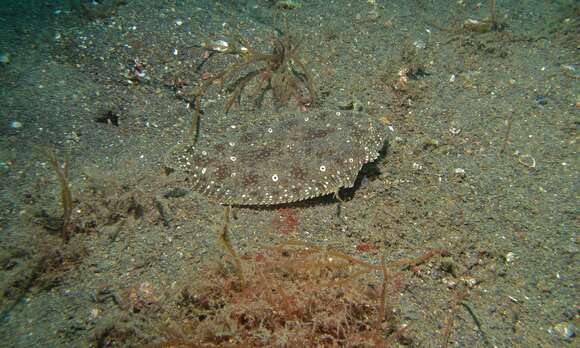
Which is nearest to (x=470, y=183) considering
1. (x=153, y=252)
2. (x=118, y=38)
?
(x=153, y=252)

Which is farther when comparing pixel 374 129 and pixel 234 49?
pixel 234 49

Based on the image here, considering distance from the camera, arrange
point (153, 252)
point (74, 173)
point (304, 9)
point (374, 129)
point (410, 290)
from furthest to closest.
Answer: point (304, 9)
point (374, 129)
point (74, 173)
point (153, 252)
point (410, 290)

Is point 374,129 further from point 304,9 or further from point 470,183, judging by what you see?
point 304,9

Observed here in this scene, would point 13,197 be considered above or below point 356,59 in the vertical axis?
below

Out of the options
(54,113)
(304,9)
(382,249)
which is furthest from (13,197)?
(304,9)

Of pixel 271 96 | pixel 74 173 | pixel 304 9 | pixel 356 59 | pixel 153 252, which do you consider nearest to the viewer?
pixel 153 252

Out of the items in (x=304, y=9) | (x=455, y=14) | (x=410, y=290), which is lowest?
(x=410, y=290)

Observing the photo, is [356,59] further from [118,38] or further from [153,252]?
[153,252]
